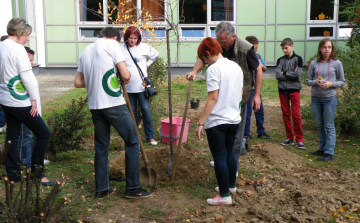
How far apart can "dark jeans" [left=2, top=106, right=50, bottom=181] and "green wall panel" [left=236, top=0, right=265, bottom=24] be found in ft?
37.4

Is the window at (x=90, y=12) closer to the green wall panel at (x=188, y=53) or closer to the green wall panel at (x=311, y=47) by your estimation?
the green wall panel at (x=188, y=53)

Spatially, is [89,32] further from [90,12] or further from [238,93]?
[238,93]

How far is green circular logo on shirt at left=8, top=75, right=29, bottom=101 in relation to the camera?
15.6 ft

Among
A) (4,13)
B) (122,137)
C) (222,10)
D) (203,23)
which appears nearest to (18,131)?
(122,137)

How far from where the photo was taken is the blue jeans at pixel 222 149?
4.50m

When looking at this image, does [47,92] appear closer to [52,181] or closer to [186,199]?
[52,181]

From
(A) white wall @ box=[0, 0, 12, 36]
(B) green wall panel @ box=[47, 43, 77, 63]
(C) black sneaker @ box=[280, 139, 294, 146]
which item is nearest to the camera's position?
(C) black sneaker @ box=[280, 139, 294, 146]

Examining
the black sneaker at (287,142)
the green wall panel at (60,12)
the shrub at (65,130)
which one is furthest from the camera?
the green wall panel at (60,12)

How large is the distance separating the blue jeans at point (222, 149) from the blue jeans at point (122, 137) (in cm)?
84

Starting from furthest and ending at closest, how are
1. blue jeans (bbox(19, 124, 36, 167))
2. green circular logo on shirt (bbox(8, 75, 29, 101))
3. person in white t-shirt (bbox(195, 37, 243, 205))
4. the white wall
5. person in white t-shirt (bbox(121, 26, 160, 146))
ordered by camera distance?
the white wall, person in white t-shirt (bbox(121, 26, 160, 146)), blue jeans (bbox(19, 124, 36, 167)), green circular logo on shirt (bbox(8, 75, 29, 101)), person in white t-shirt (bbox(195, 37, 243, 205))

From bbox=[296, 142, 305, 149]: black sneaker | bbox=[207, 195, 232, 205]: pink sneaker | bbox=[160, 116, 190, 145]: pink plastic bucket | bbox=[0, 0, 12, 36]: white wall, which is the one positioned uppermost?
bbox=[0, 0, 12, 36]: white wall

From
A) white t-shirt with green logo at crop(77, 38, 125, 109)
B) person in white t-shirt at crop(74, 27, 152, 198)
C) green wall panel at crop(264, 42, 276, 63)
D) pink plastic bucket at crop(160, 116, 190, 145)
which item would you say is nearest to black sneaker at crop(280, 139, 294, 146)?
pink plastic bucket at crop(160, 116, 190, 145)

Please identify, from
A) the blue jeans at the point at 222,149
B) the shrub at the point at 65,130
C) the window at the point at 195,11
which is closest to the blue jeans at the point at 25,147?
the shrub at the point at 65,130

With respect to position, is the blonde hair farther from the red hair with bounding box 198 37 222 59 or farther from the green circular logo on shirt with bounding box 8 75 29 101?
the red hair with bounding box 198 37 222 59
